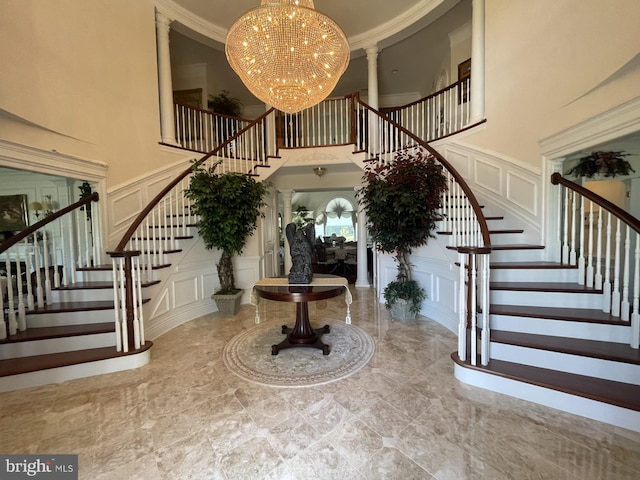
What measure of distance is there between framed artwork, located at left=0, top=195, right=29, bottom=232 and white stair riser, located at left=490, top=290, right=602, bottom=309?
693cm

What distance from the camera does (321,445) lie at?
158 centimetres

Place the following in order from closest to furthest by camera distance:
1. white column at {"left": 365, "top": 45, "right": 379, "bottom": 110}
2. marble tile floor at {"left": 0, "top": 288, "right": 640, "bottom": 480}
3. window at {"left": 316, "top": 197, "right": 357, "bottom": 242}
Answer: marble tile floor at {"left": 0, "top": 288, "right": 640, "bottom": 480}
white column at {"left": 365, "top": 45, "right": 379, "bottom": 110}
window at {"left": 316, "top": 197, "right": 357, "bottom": 242}

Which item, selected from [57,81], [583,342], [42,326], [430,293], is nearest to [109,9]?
[57,81]

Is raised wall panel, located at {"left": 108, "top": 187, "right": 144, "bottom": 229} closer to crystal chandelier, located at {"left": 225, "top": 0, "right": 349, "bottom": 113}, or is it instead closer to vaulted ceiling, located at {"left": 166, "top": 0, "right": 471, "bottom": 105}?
crystal chandelier, located at {"left": 225, "top": 0, "right": 349, "bottom": 113}

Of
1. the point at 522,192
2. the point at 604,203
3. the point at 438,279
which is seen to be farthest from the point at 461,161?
the point at 604,203

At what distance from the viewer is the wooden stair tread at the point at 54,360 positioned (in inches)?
85.0

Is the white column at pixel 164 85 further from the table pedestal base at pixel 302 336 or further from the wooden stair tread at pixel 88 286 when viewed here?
the table pedestal base at pixel 302 336

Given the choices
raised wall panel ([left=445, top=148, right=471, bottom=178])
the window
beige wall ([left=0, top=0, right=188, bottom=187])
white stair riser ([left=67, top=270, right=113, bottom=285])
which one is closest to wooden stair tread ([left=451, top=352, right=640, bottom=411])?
raised wall panel ([left=445, top=148, right=471, bottom=178])

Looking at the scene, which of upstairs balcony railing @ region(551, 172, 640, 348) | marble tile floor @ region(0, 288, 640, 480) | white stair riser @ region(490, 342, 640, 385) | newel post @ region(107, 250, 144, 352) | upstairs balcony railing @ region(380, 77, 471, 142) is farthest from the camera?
upstairs balcony railing @ region(380, 77, 471, 142)

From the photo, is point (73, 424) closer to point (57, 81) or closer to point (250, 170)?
point (57, 81)

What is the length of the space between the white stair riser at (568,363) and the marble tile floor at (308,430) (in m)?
0.34

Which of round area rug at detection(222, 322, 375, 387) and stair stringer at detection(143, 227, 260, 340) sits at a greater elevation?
Answer: stair stringer at detection(143, 227, 260, 340)

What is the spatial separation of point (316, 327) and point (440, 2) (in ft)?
17.4

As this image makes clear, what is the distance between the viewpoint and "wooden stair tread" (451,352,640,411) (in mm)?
1658
